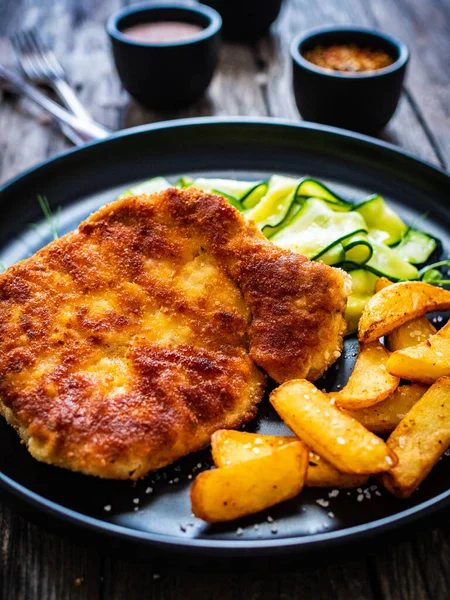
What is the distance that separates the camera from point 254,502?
8.39 ft

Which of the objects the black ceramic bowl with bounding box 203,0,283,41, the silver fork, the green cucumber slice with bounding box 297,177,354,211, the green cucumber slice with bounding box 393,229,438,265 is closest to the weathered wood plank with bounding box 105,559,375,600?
the green cucumber slice with bounding box 393,229,438,265

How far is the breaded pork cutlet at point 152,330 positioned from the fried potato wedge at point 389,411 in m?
0.34

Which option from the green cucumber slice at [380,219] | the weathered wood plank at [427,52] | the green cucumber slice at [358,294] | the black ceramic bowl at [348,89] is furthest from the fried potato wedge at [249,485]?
the weathered wood plank at [427,52]

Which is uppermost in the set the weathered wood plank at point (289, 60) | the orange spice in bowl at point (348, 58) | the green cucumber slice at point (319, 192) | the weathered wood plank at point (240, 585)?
the orange spice in bowl at point (348, 58)

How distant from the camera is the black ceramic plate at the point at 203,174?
2482 millimetres

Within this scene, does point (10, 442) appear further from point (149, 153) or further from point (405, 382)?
point (149, 153)

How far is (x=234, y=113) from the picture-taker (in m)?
5.87

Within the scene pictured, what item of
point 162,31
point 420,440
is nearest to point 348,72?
point 162,31

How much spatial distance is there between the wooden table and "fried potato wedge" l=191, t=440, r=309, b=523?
0.27m

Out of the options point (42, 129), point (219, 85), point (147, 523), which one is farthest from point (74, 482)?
point (219, 85)

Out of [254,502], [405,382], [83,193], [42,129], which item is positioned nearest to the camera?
[254,502]

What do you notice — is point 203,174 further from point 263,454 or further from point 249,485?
point 249,485

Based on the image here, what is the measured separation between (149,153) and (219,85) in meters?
1.90

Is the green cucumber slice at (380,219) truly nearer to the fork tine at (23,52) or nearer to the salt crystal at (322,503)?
the salt crystal at (322,503)
